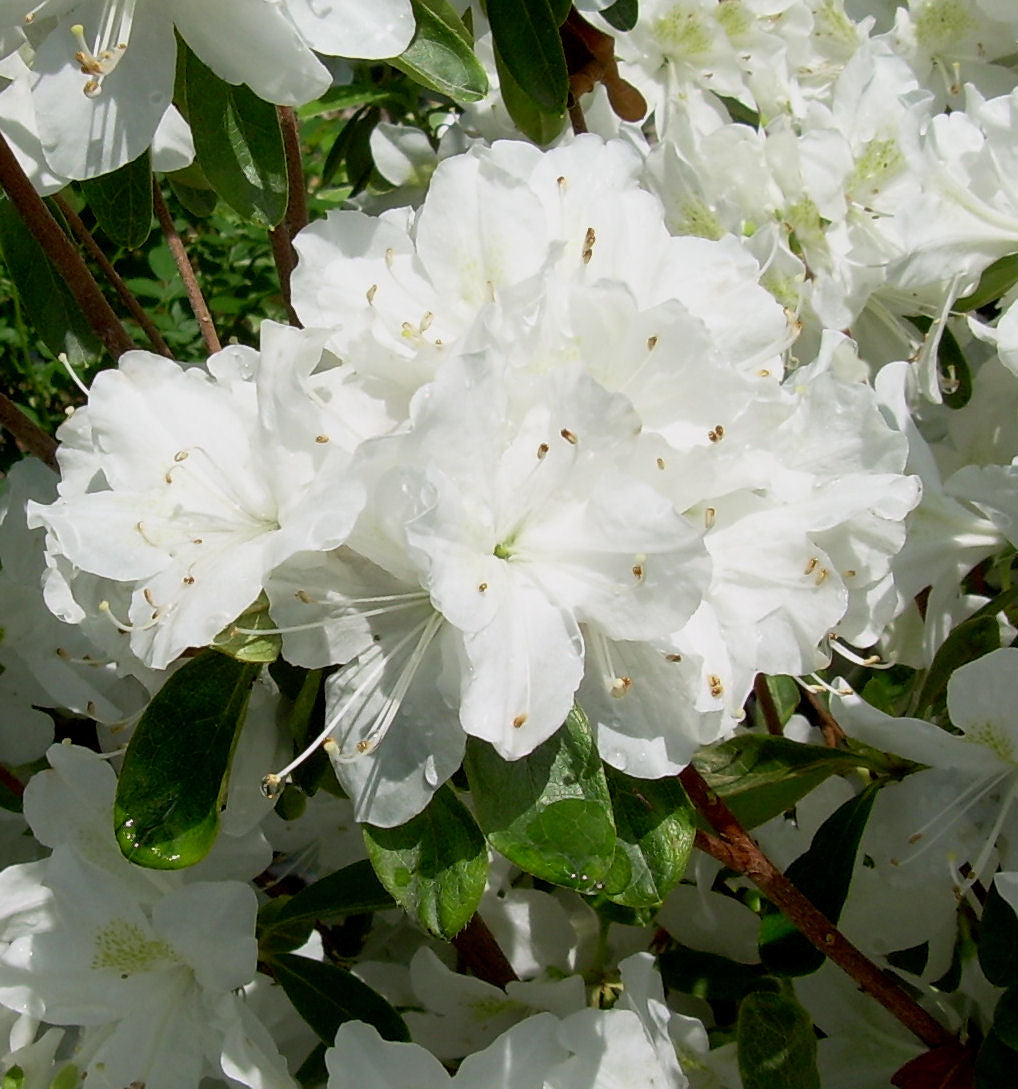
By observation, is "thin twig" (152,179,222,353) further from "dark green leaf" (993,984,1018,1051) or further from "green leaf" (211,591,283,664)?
"dark green leaf" (993,984,1018,1051)

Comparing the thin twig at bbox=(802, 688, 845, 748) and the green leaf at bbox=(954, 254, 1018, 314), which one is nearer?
the green leaf at bbox=(954, 254, 1018, 314)

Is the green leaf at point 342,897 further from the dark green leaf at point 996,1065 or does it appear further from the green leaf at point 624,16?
Answer: the green leaf at point 624,16

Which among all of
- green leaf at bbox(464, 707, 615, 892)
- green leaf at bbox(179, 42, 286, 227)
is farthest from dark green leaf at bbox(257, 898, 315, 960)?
green leaf at bbox(179, 42, 286, 227)

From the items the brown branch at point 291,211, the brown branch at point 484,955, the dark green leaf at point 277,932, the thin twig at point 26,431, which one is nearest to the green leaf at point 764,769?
the brown branch at point 484,955

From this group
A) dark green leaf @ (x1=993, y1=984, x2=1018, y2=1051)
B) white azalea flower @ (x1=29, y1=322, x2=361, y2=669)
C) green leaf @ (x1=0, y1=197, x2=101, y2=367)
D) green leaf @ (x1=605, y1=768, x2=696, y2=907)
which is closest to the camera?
white azalea flower @ (x1=29, y1=322, x2=361, y2=669)

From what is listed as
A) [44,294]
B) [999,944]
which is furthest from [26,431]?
[999,944]

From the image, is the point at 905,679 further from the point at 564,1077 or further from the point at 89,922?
the point at 89,922

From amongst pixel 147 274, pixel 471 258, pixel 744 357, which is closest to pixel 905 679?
pixel 744 357

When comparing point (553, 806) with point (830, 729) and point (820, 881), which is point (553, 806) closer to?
point (820, 881)
